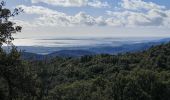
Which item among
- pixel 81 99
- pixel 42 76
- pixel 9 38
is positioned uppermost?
pixel 9 38

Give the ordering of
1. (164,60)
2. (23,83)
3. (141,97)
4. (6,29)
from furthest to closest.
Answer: (164,60) → (141,97) → (23,83) → (6,29)

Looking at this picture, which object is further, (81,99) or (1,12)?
(81,99)

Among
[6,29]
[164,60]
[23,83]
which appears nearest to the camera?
[6,29]

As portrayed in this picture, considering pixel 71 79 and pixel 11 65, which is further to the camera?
pixel 71 79

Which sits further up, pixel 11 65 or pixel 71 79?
pixel 11 65

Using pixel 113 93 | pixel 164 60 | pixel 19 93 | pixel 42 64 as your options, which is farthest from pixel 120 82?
pixel 164 60

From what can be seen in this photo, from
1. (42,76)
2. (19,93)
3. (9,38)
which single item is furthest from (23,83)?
(42,76)

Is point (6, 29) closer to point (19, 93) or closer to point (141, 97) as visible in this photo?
point (19, 93)

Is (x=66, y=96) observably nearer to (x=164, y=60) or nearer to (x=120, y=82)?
(x=120, y=82)

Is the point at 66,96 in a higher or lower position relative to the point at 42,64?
lower
